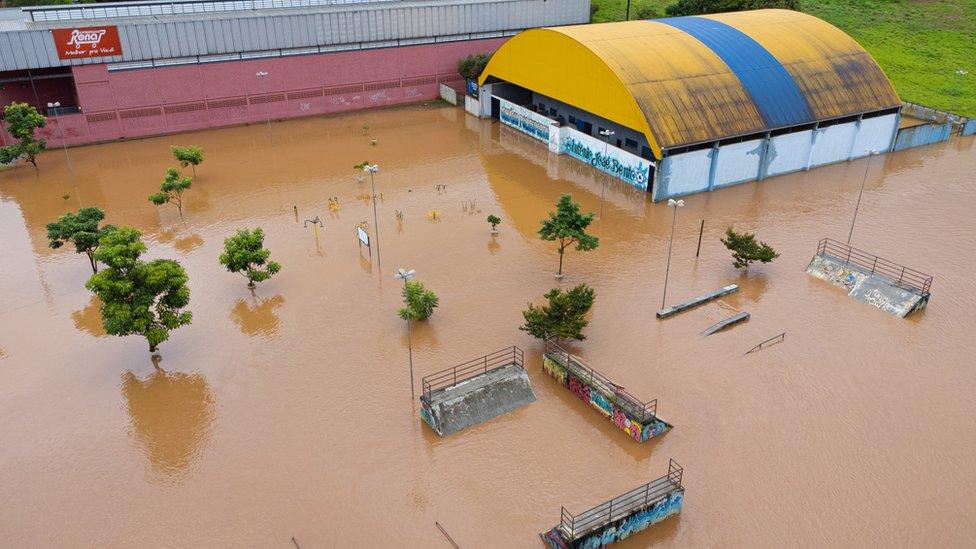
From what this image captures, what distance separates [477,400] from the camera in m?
22.0

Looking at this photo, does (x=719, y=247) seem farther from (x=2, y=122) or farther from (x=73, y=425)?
(x=2, y=122)

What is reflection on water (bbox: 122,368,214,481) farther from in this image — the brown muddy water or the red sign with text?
the red sign with text

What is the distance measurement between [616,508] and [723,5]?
54135mm

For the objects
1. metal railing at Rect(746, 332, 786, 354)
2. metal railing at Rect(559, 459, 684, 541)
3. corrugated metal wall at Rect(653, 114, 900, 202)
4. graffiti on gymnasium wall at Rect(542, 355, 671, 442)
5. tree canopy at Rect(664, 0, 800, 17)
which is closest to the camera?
metal railing at Rect(559, 459, 684, 541)

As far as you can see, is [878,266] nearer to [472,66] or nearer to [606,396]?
[606,396]

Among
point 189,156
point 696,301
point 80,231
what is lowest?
point 696,301

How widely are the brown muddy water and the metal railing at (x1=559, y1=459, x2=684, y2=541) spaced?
0.61 meters

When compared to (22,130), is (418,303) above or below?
below

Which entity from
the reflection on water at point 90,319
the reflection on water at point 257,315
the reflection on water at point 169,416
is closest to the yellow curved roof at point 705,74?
the reflection on water at point 257,315

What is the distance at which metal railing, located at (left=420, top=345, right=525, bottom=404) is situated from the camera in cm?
2289

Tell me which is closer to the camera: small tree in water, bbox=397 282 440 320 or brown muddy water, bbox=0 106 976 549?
brown muddy water, bbox=0 106 976 549

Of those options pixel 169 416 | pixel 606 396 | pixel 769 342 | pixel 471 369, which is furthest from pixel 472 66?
pixel 169 416

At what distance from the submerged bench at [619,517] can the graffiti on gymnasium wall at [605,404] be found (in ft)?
6.54

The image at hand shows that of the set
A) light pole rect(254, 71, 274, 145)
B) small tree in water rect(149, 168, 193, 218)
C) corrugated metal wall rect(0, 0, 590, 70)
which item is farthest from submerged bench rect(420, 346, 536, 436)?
corrugated metal wall rect(0, 0, 590, 70)
